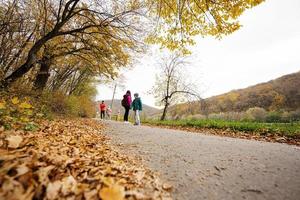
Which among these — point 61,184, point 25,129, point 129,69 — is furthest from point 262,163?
point 129,69

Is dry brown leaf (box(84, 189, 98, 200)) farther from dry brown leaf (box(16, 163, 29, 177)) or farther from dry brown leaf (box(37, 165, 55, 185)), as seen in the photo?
dry brown leaf (box(16, 163, 29, 177))

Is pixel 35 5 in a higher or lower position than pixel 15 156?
higher

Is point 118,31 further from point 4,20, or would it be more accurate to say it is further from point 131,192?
point 131,192

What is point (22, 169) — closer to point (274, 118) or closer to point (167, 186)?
point (167, 186)

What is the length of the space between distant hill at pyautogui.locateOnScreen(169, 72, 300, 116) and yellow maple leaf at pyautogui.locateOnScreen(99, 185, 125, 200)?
2993 cm

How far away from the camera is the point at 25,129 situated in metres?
4.37

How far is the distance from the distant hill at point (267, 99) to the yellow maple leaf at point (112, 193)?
98.2 ft

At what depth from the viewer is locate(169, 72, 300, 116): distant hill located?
1460 inches

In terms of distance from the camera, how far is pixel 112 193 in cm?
213

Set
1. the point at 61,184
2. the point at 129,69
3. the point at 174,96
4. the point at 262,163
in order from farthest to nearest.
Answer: the point at 174,96
the point at 129,69
the point at 262,163
the point at 61,184

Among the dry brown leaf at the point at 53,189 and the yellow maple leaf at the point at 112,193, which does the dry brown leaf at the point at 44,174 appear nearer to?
the dry brown leaf at the point at 53,189

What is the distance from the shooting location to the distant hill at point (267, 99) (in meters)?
37.1

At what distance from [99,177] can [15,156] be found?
102 cm

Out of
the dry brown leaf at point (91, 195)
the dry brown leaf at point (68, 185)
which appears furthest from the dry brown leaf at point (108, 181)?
the dry brown leaf at point (68, 185)
